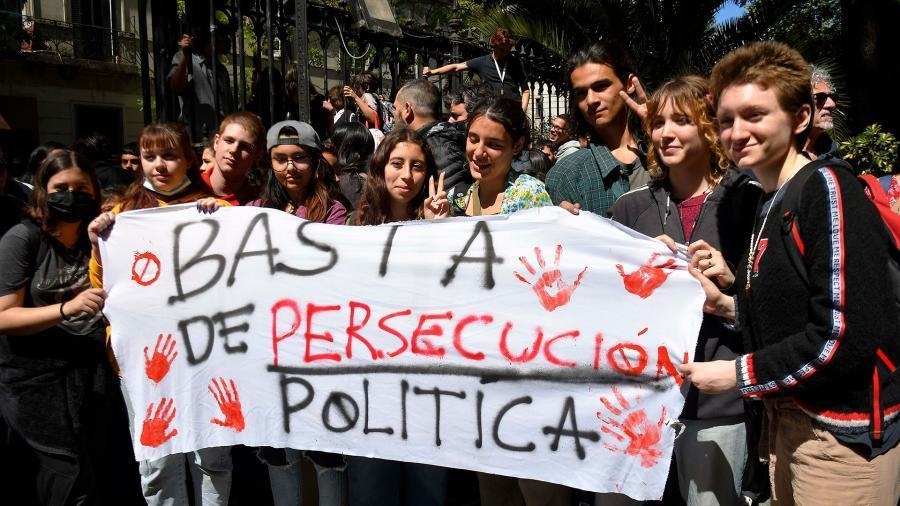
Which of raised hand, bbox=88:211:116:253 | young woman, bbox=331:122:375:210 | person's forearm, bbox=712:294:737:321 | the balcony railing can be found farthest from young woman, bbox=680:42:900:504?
the balcony railing

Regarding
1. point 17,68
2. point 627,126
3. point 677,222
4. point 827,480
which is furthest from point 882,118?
point 17,68

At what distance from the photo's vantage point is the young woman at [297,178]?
143 inches

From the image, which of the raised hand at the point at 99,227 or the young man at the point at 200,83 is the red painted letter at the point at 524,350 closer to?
the raised hand at the point at 99,227

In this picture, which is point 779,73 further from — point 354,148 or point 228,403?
point 354,148

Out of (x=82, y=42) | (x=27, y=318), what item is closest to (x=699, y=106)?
(x=27, y=318)

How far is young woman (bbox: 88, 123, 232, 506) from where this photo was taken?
3336 mm

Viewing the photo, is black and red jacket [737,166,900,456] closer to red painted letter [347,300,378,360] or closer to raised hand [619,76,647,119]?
raised hand [619,76,647,119]

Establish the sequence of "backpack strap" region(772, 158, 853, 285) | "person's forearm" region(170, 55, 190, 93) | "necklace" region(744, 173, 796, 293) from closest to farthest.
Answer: "backpack strap" region(772, 158, 853, 285) < "necklace" region(744, 173, 796, 293) < "person's forearm" region(170, 55, 190, 93)

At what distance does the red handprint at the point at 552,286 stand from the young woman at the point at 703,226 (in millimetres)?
354

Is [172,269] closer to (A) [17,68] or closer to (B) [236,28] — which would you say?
(B) [236,28]

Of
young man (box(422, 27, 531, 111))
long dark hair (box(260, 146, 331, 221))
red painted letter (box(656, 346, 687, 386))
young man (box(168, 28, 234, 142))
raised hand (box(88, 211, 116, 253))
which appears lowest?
red painted letter (box(656, 346, 687, 386))

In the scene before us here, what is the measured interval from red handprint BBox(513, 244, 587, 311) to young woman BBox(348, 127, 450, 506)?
555 mm

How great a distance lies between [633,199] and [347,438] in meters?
1.47

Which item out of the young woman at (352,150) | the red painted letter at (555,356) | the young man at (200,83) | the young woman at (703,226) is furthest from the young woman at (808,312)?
the young man at (200,83)
